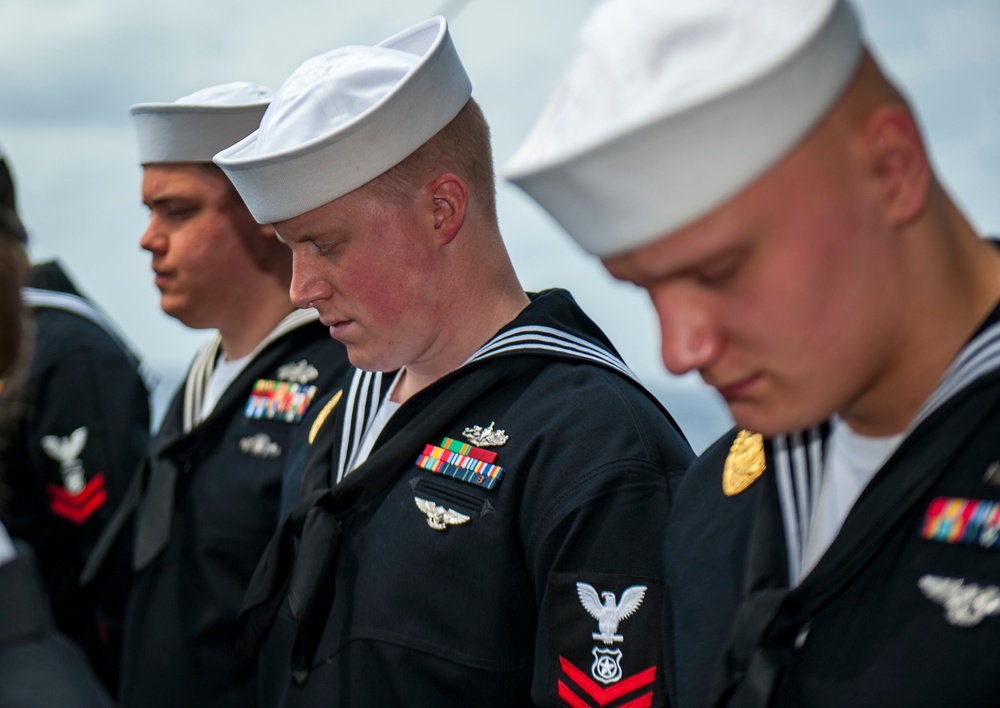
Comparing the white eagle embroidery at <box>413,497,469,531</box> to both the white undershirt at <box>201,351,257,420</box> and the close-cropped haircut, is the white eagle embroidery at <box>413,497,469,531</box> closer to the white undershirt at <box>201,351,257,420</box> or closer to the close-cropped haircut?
the close-cropped haircut

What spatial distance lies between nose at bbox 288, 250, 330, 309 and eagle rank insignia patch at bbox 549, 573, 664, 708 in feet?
1.84

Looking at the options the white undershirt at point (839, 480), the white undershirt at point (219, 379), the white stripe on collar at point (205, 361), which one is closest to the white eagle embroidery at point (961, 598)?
the white undershirt at point (839, 480)

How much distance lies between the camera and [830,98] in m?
1.01

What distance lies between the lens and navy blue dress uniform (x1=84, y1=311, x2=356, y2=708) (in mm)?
2191

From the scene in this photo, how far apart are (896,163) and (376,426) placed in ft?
3.42

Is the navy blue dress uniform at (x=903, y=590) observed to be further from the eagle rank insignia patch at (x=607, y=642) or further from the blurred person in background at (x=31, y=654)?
the blurred person in background at (x=31, y=654)

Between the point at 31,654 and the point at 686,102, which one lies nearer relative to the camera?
the point at 31,654

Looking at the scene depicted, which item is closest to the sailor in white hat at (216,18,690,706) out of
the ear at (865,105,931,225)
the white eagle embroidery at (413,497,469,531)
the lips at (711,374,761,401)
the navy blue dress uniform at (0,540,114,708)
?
the white eagle embroidery at (413,497,469,531)

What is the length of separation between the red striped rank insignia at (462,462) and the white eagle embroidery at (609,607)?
0.69 feet

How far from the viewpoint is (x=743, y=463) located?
132 centimetres

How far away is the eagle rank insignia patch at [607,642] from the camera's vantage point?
4.79 feet

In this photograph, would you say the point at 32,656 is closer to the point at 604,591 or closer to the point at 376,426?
the point at 604,591

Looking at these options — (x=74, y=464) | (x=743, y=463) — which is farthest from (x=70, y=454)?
(x=743, y=463)

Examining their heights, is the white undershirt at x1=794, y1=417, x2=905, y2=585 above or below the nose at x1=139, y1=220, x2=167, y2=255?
below
